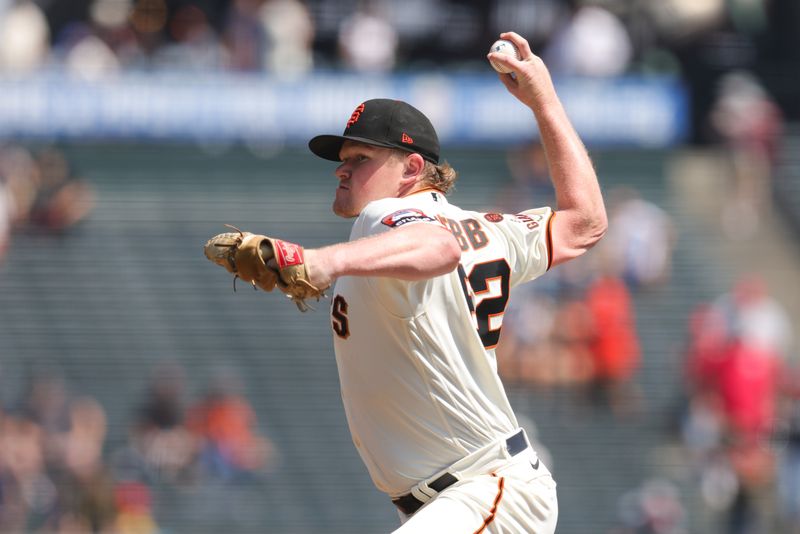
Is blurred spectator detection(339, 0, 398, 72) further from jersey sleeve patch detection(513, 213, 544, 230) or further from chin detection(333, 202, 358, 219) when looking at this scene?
chin detection(333, 202, 358, 219)

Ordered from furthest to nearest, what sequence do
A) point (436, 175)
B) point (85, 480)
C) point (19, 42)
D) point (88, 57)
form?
point (88, 57), point (19, 42), point (85, 480), point (436, 175)

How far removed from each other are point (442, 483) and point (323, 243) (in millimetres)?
11452

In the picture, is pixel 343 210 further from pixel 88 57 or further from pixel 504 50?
pixel 88 57

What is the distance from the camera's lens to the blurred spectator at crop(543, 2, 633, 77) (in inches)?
617

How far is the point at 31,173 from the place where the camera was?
14875 millimetres

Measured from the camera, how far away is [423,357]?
3.81m

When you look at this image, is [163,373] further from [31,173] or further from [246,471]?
[31,173]

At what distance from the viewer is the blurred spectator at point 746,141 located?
15.8 m

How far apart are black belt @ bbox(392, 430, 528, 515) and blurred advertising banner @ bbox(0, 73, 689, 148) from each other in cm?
1179

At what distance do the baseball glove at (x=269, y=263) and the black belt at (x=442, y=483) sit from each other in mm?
869

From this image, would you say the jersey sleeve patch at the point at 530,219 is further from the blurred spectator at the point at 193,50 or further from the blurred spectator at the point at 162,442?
the blurred spectator at the point at 193,50

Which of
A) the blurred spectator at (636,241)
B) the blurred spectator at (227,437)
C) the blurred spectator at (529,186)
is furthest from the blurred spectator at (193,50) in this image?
the blurred spectator at (636,241)

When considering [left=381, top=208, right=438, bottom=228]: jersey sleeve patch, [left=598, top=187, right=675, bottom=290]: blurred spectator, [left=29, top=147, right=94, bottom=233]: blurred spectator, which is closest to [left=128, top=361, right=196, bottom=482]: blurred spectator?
[left=29, top=147, right=94, bottom=233]: blurred spectator

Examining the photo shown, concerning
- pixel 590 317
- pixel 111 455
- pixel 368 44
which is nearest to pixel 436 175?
pixel 590 317
